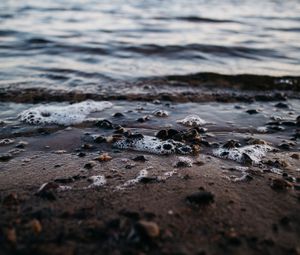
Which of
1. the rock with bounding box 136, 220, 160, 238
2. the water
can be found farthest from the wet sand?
the water

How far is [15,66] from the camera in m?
6.53

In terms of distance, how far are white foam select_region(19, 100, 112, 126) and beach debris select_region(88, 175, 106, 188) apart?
1486 millimetres

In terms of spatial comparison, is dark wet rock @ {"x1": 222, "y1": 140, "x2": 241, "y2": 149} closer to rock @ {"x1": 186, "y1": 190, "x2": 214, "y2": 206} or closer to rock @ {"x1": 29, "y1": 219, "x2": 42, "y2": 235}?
rock @ {"x1": 186, "y1": 190, "x2": 214, "y2": 206}

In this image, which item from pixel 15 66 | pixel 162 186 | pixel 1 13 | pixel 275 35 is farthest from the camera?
pixel 1 13

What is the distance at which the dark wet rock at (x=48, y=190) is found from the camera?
2527mm

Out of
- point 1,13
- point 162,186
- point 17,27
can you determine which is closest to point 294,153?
point 162,186

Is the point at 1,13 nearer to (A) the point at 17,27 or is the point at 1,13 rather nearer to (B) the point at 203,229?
(A) the point at 17,27

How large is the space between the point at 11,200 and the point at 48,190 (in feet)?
0.79

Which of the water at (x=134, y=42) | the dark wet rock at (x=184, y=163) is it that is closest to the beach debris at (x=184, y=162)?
the dark wet rock at (x=184, y=163)

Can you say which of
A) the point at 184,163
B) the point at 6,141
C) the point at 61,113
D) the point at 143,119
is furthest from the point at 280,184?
the point at 61,113

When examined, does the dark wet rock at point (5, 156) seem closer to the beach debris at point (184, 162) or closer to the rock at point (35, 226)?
the rock at point (35, 226)

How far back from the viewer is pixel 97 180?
9.25 feet

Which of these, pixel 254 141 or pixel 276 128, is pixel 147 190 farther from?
pixel 276 128

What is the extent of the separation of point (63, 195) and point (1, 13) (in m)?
10.6
